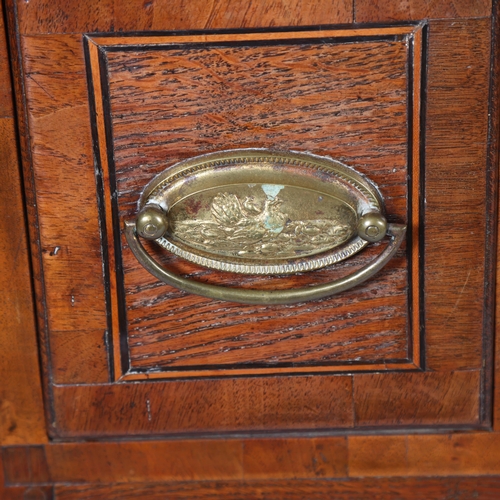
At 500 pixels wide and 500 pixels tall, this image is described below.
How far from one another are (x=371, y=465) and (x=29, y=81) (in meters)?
0.36

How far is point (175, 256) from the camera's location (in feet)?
A: 1.68

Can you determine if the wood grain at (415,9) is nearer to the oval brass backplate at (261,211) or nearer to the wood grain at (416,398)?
the oval brass backplate at (261,211)

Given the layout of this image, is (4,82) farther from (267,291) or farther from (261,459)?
(261,459)

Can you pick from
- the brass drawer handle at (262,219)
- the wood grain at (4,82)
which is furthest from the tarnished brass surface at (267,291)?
the wood grain at (4,82)

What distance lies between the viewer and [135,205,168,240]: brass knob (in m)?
0.47

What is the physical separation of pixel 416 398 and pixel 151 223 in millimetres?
233

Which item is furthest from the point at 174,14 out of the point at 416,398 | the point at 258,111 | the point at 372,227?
the point at 416,398

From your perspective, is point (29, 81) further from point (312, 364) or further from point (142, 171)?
point (312, 364)

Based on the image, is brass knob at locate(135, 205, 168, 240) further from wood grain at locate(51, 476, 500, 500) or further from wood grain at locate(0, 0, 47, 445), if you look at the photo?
wood grain at locate(51, 476, 500, 500)

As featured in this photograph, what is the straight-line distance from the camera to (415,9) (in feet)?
1.51

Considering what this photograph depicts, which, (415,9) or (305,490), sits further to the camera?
(305,490)

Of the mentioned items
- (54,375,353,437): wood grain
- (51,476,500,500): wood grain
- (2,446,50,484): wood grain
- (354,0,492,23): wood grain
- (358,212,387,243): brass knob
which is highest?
(354,0,492,23): wood grain

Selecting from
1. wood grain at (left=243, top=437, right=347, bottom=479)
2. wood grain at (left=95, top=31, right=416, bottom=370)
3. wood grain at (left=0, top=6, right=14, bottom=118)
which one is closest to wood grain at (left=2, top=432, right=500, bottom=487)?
wood grain at (left=243, top=437, right=347, bottom=479)

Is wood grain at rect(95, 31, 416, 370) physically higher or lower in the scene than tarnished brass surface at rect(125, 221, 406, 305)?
higher
